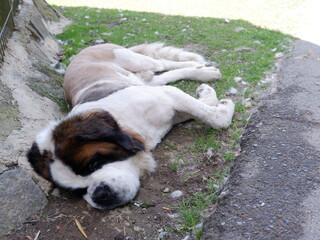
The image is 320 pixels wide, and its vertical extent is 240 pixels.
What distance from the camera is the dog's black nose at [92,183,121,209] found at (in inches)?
107

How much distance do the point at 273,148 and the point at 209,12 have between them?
7662mm

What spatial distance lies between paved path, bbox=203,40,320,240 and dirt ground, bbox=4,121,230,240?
0.26 metres

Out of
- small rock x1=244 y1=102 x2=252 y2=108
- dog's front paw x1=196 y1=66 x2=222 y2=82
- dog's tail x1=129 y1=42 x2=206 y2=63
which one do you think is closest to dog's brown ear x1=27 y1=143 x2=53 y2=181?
small rock x1=244 y1=102 x2=252 y2=108

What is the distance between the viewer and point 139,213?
283 cm

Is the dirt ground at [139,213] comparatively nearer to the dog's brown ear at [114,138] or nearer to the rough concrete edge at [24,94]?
the rough concrete edge at [24,94]

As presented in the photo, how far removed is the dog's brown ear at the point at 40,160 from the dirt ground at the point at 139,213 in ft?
0.79

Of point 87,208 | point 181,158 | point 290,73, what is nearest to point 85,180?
point 87,208

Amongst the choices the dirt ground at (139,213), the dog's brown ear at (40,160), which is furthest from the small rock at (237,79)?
the dog's brown ear at (40,160)

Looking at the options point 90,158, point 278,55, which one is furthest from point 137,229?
point 278,55

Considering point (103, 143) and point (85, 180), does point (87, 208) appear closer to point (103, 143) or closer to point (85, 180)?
point (85, 180)

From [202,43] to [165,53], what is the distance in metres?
1.24

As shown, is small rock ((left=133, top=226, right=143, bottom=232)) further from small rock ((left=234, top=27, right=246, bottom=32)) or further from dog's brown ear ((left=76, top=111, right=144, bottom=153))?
small rock ((left=234, top=27, right=246, bottom=32))

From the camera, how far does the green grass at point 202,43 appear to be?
346 centimetres

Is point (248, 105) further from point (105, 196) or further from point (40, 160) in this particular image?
point (40, 160)
